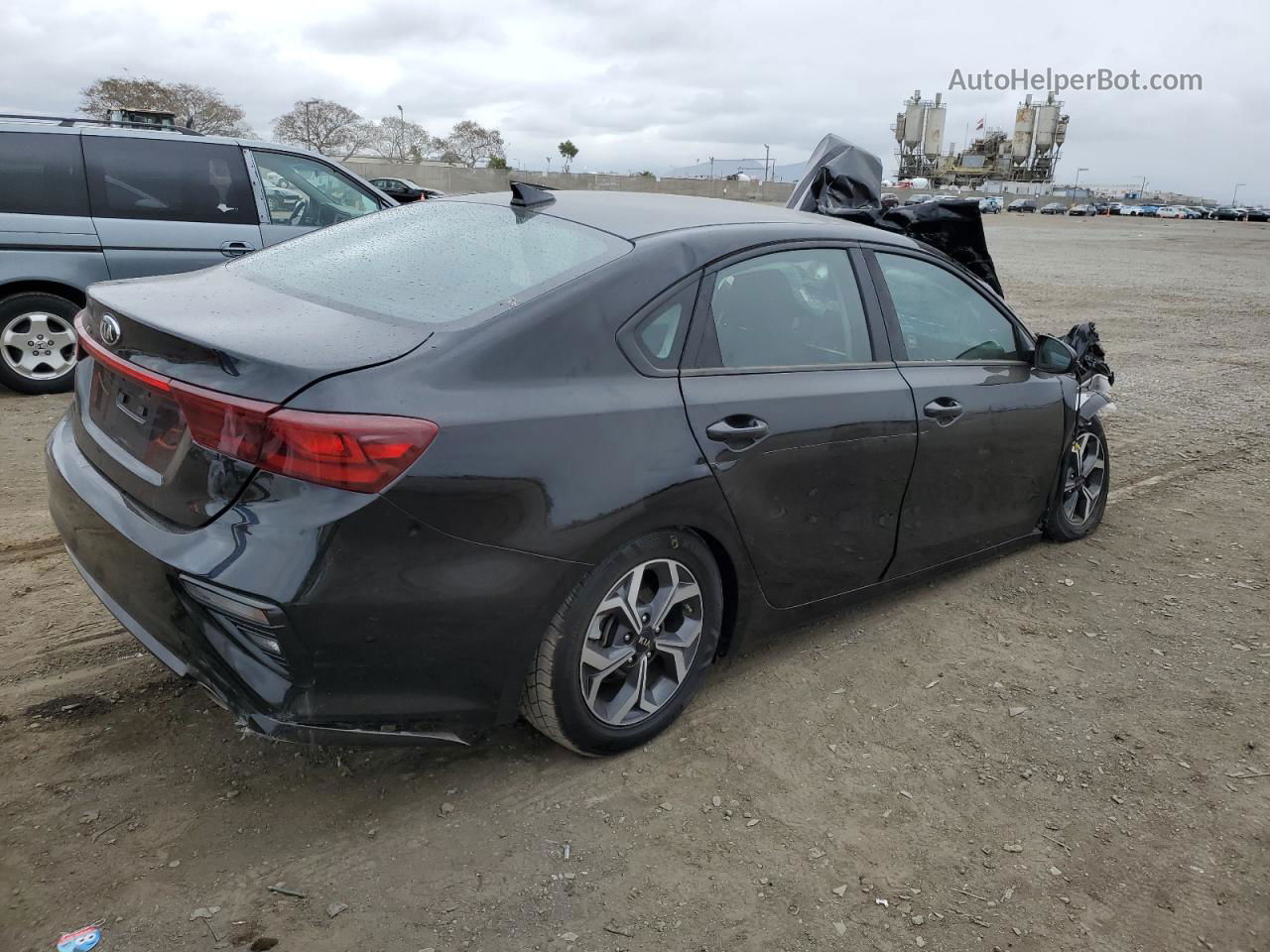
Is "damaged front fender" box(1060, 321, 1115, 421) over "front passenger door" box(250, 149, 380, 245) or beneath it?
beneath

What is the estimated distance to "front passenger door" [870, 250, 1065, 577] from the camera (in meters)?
3.53

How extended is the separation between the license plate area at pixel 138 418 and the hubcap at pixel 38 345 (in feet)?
15.4

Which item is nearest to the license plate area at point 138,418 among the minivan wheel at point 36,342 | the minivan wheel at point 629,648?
the minivan wheel at point 629,648

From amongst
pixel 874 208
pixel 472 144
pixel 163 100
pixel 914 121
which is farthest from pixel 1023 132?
pixel 874 208

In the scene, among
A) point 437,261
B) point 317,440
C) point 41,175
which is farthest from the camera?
point 41,175

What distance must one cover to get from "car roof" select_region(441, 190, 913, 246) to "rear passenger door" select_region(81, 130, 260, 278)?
407 cm

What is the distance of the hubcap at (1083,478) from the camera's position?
4.51 metres

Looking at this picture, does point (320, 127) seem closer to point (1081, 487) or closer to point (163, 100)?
point (163, 100)

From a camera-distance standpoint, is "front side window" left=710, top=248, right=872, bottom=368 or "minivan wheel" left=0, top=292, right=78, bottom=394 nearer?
"front side window" left=710, top=248, right=872, bottom=368

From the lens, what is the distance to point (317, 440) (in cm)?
214

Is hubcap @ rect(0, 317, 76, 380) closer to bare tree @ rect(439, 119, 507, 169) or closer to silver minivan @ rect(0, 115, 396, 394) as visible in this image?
silver minivan @ rect(0, 115, 396, 394)

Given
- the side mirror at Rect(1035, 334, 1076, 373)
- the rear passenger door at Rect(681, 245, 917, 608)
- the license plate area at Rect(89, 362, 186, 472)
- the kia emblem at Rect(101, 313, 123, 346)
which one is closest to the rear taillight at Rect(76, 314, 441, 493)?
the license plate area at Rect(89, 362, 186, 472)

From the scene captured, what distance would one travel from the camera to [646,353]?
2719 millimetres

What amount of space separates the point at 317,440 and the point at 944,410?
91.8 inches
